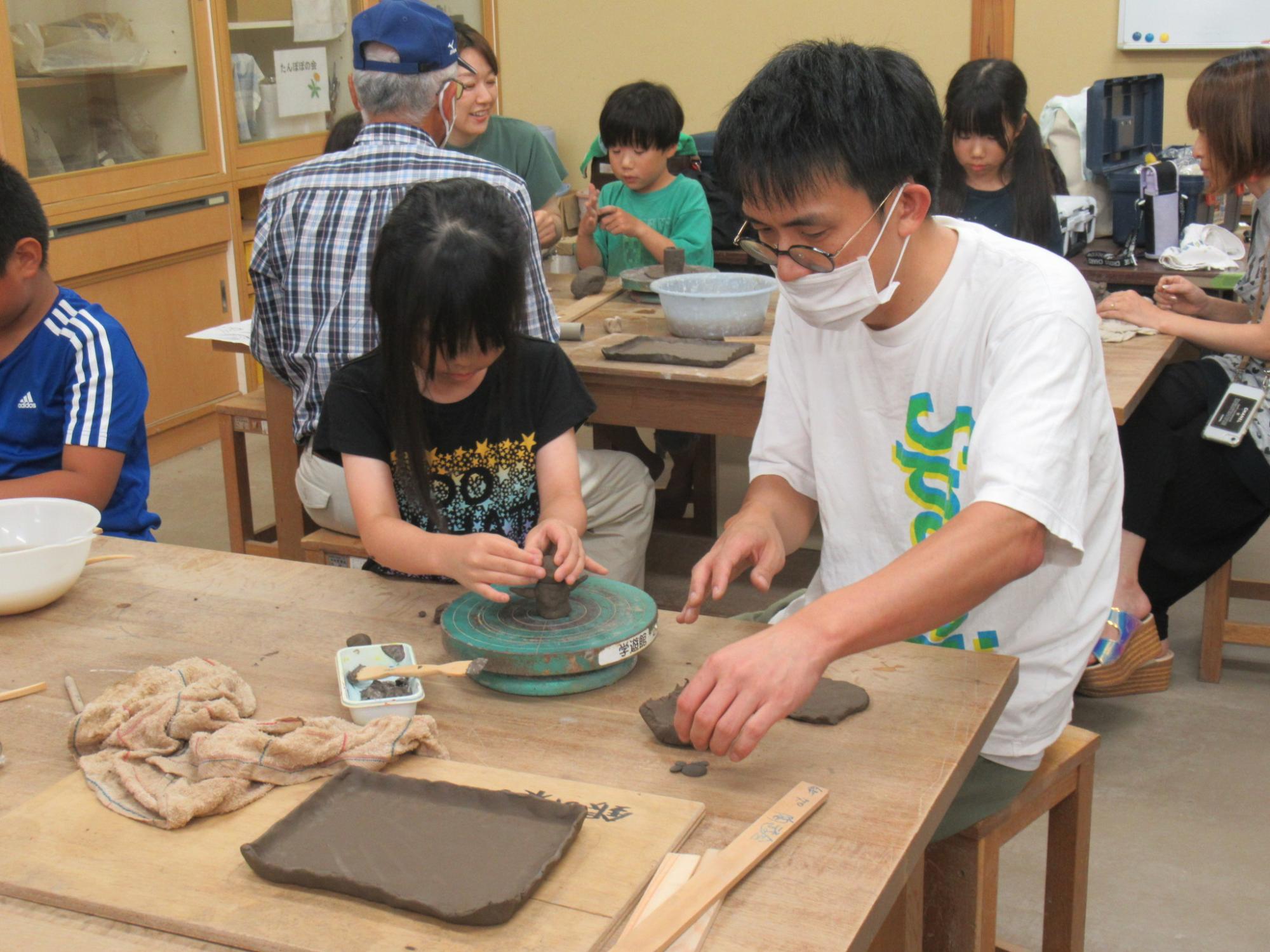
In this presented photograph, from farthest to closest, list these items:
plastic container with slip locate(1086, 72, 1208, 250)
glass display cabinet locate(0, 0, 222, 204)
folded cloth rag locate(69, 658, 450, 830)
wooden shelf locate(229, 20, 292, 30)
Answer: wooden shelf locate(229, 20, 292, 30)
glass display cabinet locate(0, 0, 222, 204)
plastic container with slip locate(1086, 72, 1208, 250)
folded cloth rag locate(69, 658, 450, 830)

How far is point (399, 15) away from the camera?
2732 millimetres

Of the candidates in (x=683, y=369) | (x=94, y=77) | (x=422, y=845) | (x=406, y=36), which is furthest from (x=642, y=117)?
(x=422, y=845)

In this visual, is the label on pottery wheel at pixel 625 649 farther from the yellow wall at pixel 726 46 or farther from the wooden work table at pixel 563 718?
the yellow wall at pixel 726 46

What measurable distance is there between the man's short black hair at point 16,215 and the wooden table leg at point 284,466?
80 cm

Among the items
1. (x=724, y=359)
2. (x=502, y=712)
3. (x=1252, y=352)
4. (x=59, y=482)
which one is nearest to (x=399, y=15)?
(x=724, y=359)

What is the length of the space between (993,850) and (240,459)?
2503mm

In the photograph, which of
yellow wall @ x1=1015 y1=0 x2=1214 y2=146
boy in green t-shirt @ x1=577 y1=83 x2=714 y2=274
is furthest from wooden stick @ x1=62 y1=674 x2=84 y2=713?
yellow wall @ x1=1015 y1=0 x2=1214 y2=146

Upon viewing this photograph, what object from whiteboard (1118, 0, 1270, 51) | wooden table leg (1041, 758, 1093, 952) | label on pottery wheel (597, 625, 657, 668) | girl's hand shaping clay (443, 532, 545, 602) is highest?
whiteboard (1118, 0, 1270, 51)

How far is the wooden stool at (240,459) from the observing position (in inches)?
130

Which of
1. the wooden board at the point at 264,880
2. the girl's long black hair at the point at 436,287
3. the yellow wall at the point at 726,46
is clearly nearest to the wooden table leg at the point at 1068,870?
the wooden board at the point at 264,880

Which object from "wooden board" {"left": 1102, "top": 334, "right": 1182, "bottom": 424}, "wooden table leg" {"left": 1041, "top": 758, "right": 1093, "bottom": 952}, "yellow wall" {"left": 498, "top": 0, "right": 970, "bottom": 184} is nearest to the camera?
"wooden table leg" {"left": 1041, "top": 758, "right": 1093, "bottom": 952}

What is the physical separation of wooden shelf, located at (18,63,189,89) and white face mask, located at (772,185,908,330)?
3.71m

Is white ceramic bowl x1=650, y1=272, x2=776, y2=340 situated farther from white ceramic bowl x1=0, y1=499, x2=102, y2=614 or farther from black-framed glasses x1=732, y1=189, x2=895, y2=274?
white ceramic bowl x1=0, y1=499, x2=102, y2=614

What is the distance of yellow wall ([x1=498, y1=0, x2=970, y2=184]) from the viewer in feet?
19.7
